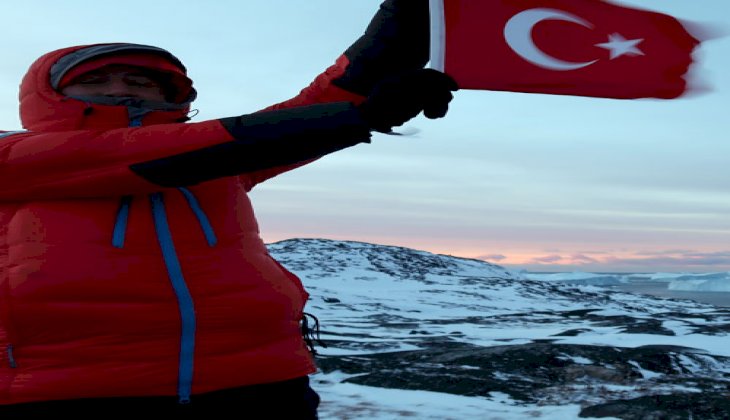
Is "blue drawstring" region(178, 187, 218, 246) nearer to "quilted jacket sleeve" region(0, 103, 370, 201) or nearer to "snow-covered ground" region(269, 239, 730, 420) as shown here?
"quilted jacket sleeve" region(0, 103, 370, 201)

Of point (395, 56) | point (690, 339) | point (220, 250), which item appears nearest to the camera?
point (220, 250)

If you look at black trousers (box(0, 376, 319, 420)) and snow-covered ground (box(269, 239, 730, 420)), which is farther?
snow-covered ground (box(269, 239, 730, 420))

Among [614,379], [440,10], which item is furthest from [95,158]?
[614,379]

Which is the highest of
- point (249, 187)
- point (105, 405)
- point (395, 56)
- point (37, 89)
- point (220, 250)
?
point (395, 56)

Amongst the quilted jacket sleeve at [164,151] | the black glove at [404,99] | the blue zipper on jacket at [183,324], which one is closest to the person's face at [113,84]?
the quilted jacket sleeve at [164,151]

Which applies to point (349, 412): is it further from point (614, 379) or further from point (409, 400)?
point (614, 379)

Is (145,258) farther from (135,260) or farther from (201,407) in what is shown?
(201,407)

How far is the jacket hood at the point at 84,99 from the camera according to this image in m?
1.64

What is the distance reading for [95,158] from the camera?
148 centimetres

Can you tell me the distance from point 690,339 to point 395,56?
1003cm

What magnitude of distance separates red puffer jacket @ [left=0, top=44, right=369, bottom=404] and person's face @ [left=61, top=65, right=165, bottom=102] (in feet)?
0.39

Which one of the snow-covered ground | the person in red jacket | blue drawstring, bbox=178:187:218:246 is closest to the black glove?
the person in red jacket

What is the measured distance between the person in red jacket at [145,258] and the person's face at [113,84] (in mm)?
30

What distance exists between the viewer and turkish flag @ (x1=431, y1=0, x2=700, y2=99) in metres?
1.69
